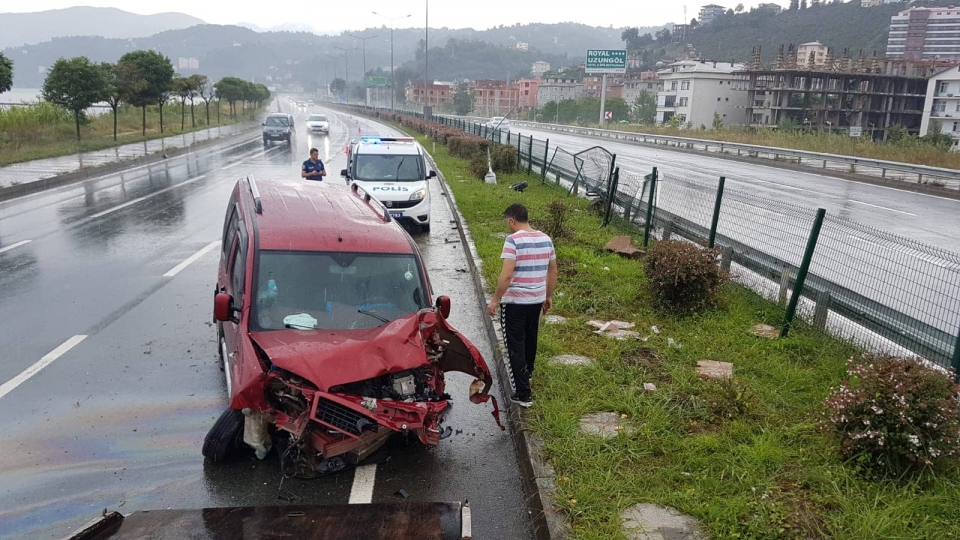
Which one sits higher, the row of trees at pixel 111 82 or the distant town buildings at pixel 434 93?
the distant town buildings at pixel 434 93

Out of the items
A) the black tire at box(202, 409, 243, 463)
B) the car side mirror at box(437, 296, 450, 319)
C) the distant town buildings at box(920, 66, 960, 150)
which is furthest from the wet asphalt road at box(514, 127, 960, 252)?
the distant town buildings at box(920, 66, 960, 150)

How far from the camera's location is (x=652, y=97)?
115 meters

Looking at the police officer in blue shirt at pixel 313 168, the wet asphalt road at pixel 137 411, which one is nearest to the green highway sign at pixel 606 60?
the police officer in blue shirt at pixel 313 168

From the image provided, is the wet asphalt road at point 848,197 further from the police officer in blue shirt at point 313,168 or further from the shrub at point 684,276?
the police officer in blue shirt at point 313,168

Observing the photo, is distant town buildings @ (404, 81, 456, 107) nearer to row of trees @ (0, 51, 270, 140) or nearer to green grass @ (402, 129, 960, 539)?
row of trees @ (0, 51, 270, 140)

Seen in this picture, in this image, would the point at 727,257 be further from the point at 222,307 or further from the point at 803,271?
the point at 222,307

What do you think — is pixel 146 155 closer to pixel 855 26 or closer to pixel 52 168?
pixel 52 168

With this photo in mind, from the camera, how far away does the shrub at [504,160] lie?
70.3 ft

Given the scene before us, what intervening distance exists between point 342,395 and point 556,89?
15401 cm

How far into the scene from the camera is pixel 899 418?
4039 millimetres

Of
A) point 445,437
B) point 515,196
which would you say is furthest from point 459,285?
point 515,196

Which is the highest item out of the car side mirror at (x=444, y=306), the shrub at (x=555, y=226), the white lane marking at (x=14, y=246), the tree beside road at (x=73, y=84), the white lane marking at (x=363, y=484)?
the tree beside road at (x=73, y=84)

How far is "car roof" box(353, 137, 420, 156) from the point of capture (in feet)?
46.9

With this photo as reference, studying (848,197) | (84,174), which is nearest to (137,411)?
(84,174)
